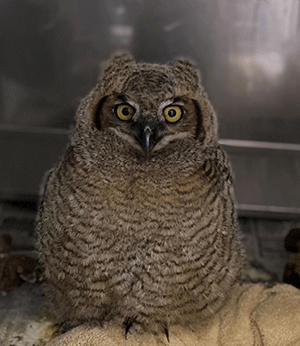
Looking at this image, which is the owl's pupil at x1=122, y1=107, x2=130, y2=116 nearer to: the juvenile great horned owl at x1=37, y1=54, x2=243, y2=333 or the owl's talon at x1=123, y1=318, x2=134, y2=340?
the juvenile great horned owl at x1=37, y1=54, x2=243, y2=333

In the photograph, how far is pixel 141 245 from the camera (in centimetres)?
95

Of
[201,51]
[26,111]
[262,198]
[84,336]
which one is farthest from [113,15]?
[84,336]

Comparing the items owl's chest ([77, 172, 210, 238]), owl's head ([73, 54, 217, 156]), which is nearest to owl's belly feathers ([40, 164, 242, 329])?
owl's chest ([77, 172, 210, 238])

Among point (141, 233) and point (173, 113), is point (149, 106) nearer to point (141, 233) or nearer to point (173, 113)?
point (173, 113)

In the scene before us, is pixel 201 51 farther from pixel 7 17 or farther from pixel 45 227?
pixel 45 227

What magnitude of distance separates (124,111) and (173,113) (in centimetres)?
9

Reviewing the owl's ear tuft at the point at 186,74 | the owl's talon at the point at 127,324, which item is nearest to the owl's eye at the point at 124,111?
the owl's ear tuft at the point at 186,74

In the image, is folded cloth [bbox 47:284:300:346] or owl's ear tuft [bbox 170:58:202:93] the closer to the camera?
owl's ear tuft [bbox 170:58:202:93]

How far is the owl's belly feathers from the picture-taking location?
36.7 inches

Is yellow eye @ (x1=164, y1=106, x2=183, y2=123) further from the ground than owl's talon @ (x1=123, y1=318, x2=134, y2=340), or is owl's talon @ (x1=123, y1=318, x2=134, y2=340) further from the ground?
yellow eye @ (x1=164, y1=106, x2=183, y2=123)

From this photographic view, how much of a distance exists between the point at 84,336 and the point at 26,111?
103 cm

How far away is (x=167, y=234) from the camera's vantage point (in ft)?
3.10

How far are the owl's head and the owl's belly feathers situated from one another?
104 millimetres

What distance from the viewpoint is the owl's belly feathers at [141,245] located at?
93 cm
